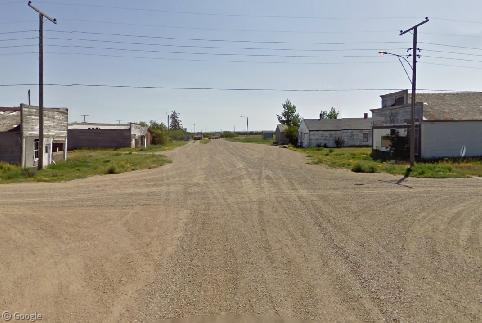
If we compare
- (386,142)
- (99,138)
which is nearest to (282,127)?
(99,138)

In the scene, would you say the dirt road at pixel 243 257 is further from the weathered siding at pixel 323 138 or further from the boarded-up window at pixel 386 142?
the weathered siding at pixel 323 138

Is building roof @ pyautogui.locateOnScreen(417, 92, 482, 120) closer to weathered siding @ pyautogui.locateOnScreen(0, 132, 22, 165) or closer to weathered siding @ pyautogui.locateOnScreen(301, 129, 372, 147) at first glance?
weathered siding @ pyautogui.locateOnScreen(301, 129, 372, 147)

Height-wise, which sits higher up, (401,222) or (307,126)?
(307,126)

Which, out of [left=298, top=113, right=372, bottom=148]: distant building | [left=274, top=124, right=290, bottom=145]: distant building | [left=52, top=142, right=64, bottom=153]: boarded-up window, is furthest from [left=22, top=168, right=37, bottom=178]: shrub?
[left=274, top=124, right=290, bottom=145]: distant building

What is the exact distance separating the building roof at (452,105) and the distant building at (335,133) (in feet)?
76.6

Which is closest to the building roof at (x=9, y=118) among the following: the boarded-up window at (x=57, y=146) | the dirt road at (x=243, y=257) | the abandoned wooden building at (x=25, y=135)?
the abandoned wooden building at (x=25, y=135)

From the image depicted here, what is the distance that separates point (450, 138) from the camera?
30719 mm

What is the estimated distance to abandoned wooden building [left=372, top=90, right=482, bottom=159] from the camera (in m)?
30.3

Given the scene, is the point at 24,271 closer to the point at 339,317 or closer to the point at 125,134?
the point at 339,317

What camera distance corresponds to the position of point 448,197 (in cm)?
1358

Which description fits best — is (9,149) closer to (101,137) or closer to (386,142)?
(386,142)

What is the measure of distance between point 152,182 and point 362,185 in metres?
9.46

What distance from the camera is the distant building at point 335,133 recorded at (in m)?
58.6

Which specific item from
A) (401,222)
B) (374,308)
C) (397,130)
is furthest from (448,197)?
(397,130)
